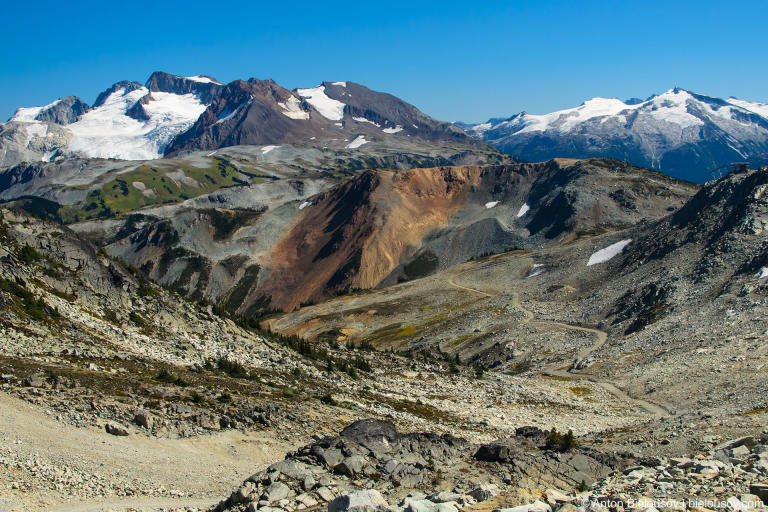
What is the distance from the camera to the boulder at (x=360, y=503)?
14.9 metres

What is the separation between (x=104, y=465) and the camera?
20.3m

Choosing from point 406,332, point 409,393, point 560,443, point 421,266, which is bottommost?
point 406,332

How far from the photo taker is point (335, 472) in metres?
20.0

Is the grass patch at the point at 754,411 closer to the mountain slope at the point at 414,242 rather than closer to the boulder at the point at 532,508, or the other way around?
the boulder at the point at 532,508

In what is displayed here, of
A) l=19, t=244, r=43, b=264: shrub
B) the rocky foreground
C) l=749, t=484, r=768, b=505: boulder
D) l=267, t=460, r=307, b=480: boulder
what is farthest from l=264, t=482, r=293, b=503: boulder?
l=19, t=244, r=43, b=264: shrub

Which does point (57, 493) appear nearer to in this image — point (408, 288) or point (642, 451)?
point (642, 451)

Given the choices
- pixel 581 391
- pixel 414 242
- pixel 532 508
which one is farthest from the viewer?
pixel 414 242

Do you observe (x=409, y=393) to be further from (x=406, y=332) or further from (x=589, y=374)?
(x=406, y=332)

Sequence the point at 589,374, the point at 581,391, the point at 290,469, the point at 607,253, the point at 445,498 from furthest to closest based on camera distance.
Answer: the point at 607,253, the point at 589,374, the point at 581,391, the point at 290,469, the point at 445,498

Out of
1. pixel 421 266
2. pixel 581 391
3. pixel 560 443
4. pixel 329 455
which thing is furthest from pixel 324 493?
pixel 421 266

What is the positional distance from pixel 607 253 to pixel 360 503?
117 m

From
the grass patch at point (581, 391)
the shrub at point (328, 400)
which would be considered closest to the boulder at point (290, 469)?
the shrub at point (328, 400)

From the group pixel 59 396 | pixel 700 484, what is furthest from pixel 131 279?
pixel 700 484

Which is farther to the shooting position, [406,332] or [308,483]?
[406,332]
